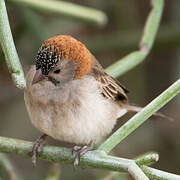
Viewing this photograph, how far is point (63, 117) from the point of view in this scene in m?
2.64

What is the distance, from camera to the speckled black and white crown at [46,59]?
2.42 metres

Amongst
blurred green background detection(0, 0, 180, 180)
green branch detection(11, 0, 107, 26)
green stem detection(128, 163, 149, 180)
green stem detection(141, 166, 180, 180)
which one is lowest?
blurred green background detection(0, 0, 180, 180)

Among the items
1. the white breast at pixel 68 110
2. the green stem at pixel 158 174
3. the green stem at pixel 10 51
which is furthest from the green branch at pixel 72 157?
the green stem at pixel 10 51

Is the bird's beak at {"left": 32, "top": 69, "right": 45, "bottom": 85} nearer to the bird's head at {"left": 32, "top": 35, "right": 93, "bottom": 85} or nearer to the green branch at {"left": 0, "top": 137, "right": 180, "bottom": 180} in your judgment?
the bird's head at {"left": 32, "top": 35, "right": 93, "bottom": 85}

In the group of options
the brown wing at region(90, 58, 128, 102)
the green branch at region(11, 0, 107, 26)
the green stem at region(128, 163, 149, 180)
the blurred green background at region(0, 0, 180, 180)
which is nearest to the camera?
the green stem at region(128, 163, 149, 180)

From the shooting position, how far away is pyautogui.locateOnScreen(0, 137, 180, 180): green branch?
6.07ft

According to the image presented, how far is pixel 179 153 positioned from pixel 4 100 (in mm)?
1558

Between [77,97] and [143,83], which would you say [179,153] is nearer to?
[143,83]

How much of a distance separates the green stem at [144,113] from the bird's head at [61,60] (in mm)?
649

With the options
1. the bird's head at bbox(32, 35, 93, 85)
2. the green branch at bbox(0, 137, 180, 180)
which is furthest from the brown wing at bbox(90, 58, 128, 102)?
the green branch at bbox(0, 137, 180, 180)

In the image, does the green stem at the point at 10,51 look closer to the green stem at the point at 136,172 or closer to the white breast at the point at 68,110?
the green stem at the point at 136,172

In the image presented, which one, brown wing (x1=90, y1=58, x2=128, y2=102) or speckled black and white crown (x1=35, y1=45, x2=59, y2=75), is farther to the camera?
brown wing (x1=90, y1=58, x2=128, y2=102)

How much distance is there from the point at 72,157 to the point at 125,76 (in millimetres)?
2075

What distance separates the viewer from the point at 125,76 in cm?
428
